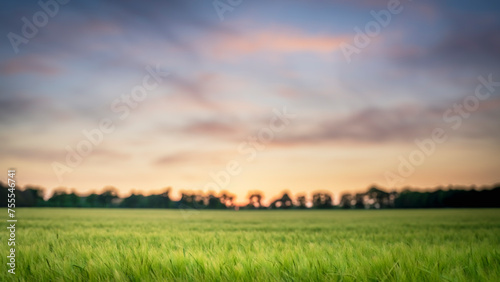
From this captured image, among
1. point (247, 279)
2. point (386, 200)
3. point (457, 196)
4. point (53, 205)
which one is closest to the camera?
point (247, 279)

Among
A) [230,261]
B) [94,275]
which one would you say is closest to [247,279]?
[230,261]

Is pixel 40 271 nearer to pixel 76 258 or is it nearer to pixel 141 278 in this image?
pixel 76 258

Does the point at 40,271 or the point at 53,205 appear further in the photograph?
the point at 53,205

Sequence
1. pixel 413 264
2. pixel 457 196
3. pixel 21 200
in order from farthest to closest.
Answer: pixel 457 196, pixel 21 200, pixel 413 264

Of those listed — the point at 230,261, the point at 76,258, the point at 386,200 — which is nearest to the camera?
the point at 230,261

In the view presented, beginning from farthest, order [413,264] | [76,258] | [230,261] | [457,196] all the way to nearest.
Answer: [457,196] < [76,258] < [230,261] < [413,264]

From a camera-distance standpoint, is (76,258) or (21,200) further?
(21,200)

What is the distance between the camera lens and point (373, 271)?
3.89m

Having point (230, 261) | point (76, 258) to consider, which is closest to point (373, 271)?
point (230, 261)

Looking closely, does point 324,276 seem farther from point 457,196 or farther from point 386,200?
point 386,200

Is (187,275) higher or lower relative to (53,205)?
higher

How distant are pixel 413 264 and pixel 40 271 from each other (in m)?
4.74

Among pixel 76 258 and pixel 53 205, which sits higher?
pixel 76 258

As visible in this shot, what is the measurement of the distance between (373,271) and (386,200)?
10549 cm
